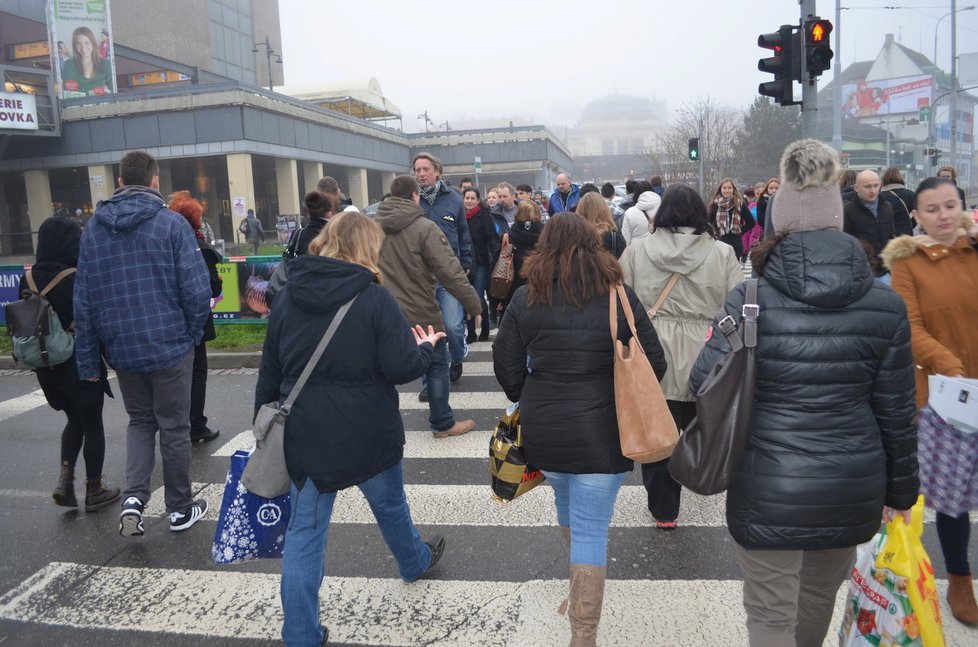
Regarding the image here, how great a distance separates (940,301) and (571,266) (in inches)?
66.4

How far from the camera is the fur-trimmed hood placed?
3268 millimetres

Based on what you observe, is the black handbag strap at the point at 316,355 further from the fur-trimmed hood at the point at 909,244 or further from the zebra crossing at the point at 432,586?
the fur-trimmed hood at the point at 909,244

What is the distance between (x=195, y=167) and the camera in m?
36.2

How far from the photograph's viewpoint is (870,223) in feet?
26.1

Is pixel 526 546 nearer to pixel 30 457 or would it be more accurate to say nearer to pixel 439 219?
pixel 439 219

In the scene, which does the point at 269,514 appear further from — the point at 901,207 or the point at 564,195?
the point at 564,195

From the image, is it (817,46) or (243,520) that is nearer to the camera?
(243,520)

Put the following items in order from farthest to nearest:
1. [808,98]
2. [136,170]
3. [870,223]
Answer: [808,98], [870,223], [136,170]

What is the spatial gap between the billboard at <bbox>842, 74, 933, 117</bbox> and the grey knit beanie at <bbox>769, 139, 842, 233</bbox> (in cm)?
9896

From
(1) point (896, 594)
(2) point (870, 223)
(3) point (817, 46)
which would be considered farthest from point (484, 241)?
(1) point (896, 594)

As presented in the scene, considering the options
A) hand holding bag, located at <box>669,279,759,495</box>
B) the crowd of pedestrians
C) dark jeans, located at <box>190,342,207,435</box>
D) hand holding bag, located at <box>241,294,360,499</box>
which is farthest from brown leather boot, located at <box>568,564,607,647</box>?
dark jeans, located at <box>190,342,207,435</box>

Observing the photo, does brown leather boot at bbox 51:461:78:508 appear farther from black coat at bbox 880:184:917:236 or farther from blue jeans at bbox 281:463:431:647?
black coat at bbox 880:184:917:236

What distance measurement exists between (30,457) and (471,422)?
3777 millimetres

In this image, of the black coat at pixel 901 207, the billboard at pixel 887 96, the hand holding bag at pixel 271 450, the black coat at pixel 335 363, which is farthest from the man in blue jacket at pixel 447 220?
the billboard at pixel 887 96
